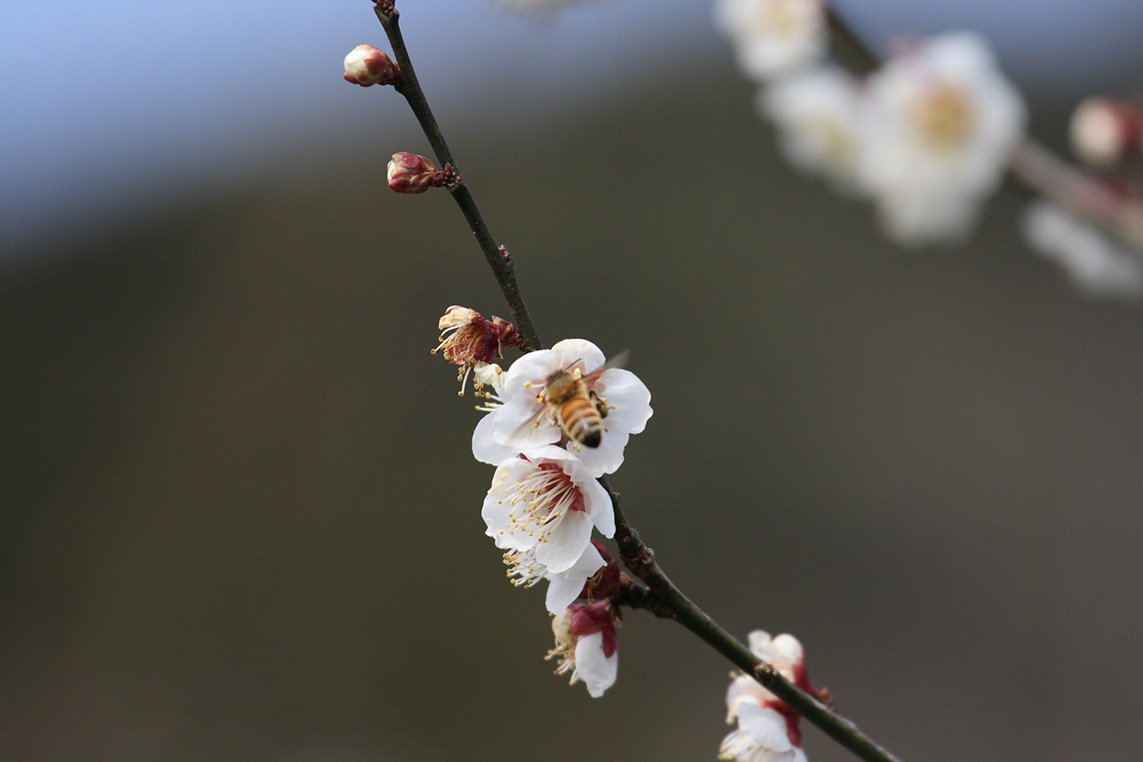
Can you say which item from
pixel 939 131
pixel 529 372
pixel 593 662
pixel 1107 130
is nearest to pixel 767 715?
pixel 593 662

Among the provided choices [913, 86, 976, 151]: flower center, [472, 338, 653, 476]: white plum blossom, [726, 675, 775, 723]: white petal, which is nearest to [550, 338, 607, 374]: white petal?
[472, 338, 653, 476]: white plum blossom

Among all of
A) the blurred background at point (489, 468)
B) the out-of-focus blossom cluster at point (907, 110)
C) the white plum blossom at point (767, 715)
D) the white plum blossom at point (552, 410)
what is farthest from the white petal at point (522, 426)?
the blurred background at point (489, 468)

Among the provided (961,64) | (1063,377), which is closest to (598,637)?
(961,64)

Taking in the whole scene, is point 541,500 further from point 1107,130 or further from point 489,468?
point 489,468

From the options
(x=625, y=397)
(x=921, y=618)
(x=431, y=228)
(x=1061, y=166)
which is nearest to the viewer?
(x=625, y=397)

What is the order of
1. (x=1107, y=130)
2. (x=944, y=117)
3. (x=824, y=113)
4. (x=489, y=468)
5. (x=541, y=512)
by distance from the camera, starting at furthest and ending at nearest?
(x=489, y=468) < (x=824, y=113) < (x=944, y=117) < (x=1107, y=130) < (x=541, y=512)

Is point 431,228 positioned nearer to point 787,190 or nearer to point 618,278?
point 618,278

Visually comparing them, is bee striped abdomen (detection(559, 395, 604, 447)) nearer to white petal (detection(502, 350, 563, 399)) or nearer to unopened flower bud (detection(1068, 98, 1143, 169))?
white petal (detection(502, 350, 563, 399))
